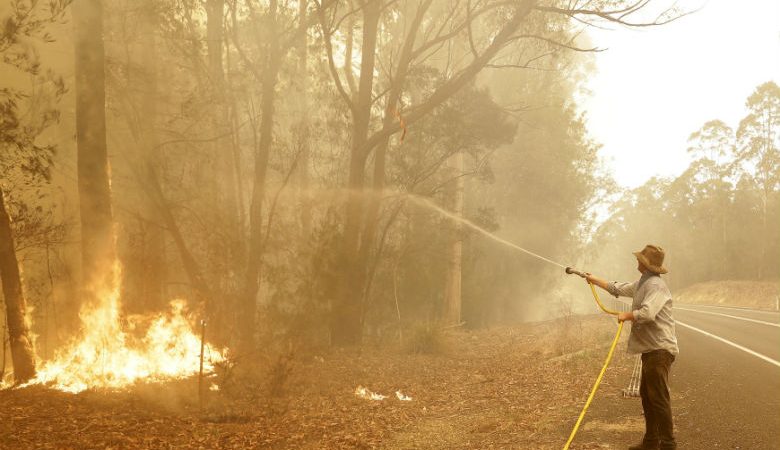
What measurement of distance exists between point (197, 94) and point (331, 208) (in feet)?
15.7

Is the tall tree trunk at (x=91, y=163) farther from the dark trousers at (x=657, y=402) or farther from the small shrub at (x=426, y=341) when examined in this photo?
→ the dark trousers at (x=657, y=402)

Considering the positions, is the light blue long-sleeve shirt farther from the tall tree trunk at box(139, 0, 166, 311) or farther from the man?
the tall tree trunk at box(139, 0, 166, 311)

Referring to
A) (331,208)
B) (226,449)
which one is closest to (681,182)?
(331,208)

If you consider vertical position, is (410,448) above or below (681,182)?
below

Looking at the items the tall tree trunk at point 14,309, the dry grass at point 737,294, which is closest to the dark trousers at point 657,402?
the tall tree trunk at point 14,309

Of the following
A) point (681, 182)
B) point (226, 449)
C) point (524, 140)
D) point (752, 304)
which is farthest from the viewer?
point (681, 182)

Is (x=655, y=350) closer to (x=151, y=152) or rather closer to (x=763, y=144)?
(x=151, y=152)

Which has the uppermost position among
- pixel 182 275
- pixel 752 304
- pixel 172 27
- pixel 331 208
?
pixel 172 27

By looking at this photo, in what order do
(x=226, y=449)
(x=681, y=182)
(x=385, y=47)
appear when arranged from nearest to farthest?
(x=226, y=449) → (x=385, y=47) → (x=681, y=182)

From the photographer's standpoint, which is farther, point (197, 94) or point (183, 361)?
point (197, 94)

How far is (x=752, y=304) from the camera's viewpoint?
4131 centimetres

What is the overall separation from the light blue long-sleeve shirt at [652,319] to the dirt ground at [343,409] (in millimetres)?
1284

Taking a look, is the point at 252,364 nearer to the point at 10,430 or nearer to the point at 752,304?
the point at 10,430

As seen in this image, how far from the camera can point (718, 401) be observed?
827 centimetres
